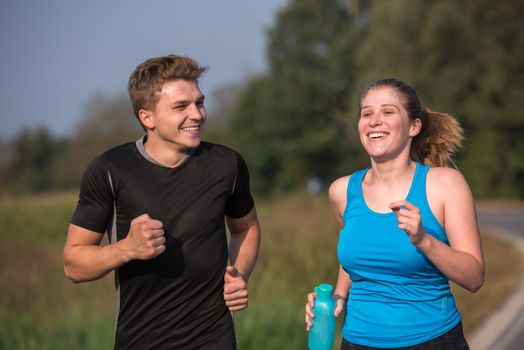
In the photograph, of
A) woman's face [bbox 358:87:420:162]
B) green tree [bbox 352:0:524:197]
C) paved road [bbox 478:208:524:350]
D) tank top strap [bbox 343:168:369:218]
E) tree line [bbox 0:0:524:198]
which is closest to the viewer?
woman's face [bbox 358:87:420:162]

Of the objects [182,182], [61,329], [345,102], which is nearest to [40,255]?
[61,329]

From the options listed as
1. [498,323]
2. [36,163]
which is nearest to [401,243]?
[498,323]

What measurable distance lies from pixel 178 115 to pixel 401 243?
3.84 ft

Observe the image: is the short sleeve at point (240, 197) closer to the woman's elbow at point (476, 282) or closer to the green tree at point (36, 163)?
the woman's elbow at point (476, 282)

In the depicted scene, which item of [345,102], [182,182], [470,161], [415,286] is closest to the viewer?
[415,286]

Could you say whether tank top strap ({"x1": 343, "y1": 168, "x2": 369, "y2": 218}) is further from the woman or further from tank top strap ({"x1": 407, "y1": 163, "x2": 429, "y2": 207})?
tank top strap ({"x1": 407, "y1": 163, "x2": 429, "y2": 207})

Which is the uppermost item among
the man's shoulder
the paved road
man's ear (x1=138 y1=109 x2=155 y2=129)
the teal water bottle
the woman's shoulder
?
man's ear (x1=138 y1=109 x2=155 y2=129)

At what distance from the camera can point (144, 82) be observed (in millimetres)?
3277

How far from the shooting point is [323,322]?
10.4 ft

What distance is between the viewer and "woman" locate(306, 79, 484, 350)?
288cm

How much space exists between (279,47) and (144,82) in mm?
39533

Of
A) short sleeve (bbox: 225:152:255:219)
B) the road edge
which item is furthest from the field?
short sleeve (bbox: 225:152:255:219)

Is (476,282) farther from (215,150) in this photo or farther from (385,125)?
(215,150)

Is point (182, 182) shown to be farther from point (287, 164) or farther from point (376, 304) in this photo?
point (287, 164)
